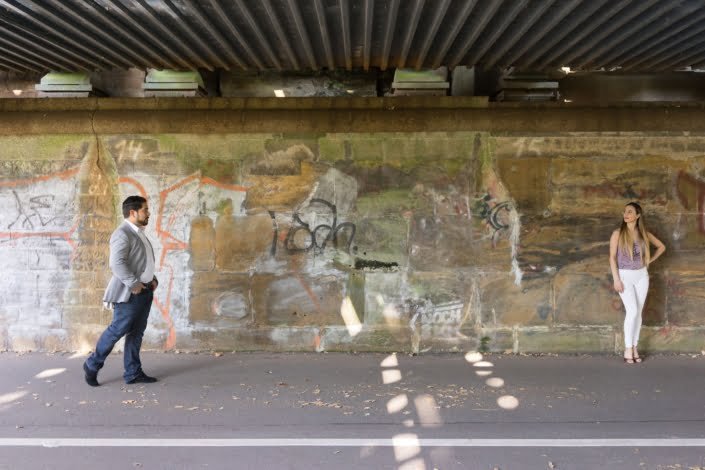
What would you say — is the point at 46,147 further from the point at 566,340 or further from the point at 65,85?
the point at 566,340

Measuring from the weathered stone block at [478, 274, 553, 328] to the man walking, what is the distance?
385 centimetres

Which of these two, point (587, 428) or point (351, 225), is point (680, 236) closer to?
point (587, 428)

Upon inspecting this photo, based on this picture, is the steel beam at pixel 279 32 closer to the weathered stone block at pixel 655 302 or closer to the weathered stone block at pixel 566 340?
the weathered stone block at pixel 566 340

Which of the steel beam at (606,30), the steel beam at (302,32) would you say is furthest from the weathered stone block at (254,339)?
the steel beam at (606,30)

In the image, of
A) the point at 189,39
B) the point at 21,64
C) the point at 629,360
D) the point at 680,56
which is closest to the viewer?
the point at 189,39

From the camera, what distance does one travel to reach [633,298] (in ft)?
19.6

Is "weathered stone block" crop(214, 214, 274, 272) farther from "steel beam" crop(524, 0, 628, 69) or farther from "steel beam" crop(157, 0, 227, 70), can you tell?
"steel beam" crop(524, 0, 628, 69)

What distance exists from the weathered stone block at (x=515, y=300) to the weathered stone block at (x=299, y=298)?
5.84 feet

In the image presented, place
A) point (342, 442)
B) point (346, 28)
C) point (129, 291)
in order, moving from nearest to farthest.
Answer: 1. point (342, 442)
2. point (346, 28)
3. point (129, 291)

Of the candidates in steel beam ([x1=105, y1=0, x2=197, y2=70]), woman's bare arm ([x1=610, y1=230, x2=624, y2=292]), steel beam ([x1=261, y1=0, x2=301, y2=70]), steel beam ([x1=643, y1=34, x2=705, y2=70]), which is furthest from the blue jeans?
steel beam ([x1=643, y1=34, x2=705, y2=70])

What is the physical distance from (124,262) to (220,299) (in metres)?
1.60

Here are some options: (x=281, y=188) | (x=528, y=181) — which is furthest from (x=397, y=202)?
(x=528, y=181)

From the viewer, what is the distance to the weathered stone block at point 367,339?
6.38 m

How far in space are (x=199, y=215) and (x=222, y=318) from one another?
1.30 metres
